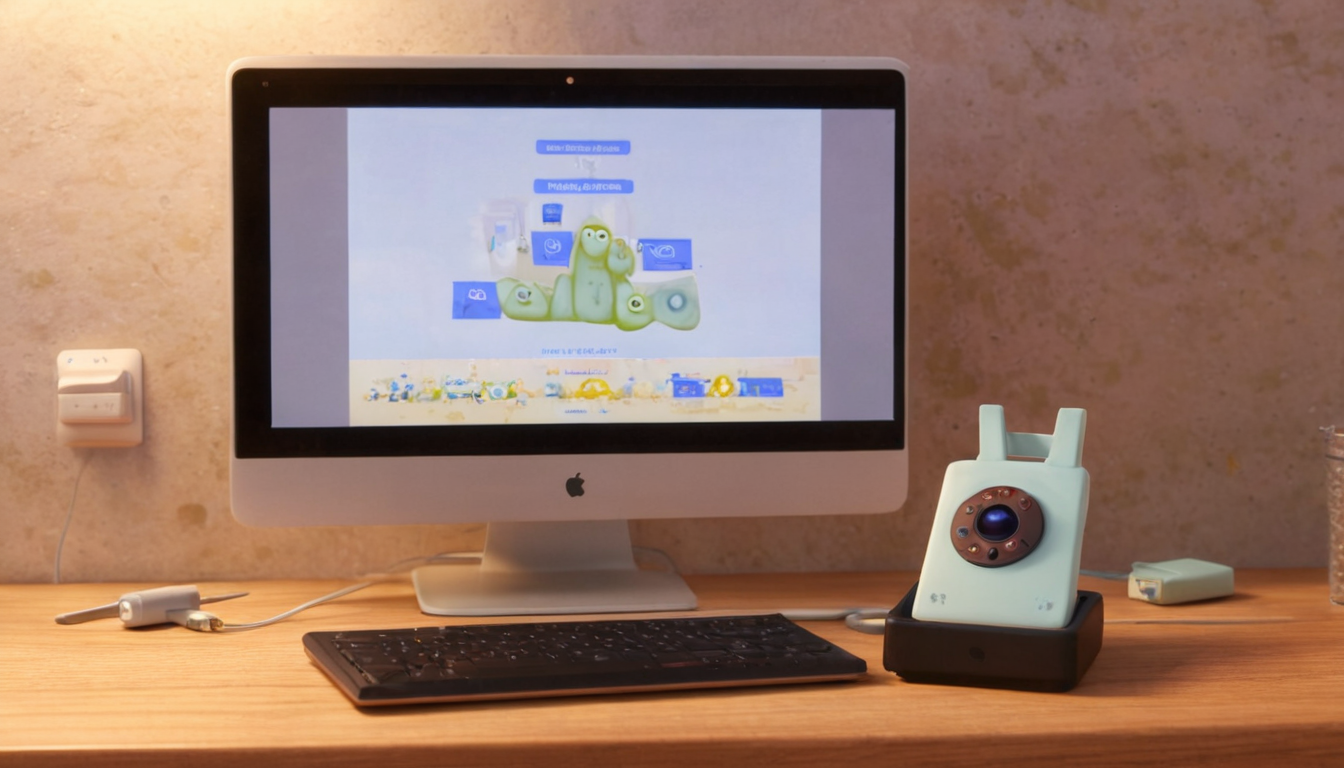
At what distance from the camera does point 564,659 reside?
77 centimetres

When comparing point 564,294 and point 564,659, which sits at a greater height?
point 564,294

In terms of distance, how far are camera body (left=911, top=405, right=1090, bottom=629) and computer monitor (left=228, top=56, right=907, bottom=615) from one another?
0.67 feet

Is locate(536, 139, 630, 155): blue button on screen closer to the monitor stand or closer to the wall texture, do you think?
the wall texture

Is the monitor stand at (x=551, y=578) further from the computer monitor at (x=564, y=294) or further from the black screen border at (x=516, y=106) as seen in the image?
the black screen border at (x=516, y=106)

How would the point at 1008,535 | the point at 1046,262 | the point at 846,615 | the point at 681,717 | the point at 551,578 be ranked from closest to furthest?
1. the point at 681,717
2. the point at 1008,535
3. the point at 846,615
4. the point at 551,578
5. the point at 1046,262

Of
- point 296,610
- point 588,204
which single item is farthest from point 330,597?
point 588,204

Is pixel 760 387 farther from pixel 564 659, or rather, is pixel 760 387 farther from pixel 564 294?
pixel 564 659

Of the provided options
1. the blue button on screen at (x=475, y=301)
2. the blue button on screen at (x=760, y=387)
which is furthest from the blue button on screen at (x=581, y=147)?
the blue button on screen at (x=760, y=387)

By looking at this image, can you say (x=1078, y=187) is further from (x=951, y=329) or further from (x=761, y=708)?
(x=761, y=708)

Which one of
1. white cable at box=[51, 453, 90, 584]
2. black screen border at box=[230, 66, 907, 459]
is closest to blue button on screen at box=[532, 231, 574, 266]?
black screen border at box=[230, 66, 907, 459]

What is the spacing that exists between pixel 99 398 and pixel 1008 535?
0.91 m

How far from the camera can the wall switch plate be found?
1147 millimetres

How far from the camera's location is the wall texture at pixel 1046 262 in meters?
1.19

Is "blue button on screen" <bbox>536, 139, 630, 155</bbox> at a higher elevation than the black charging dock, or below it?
higher
